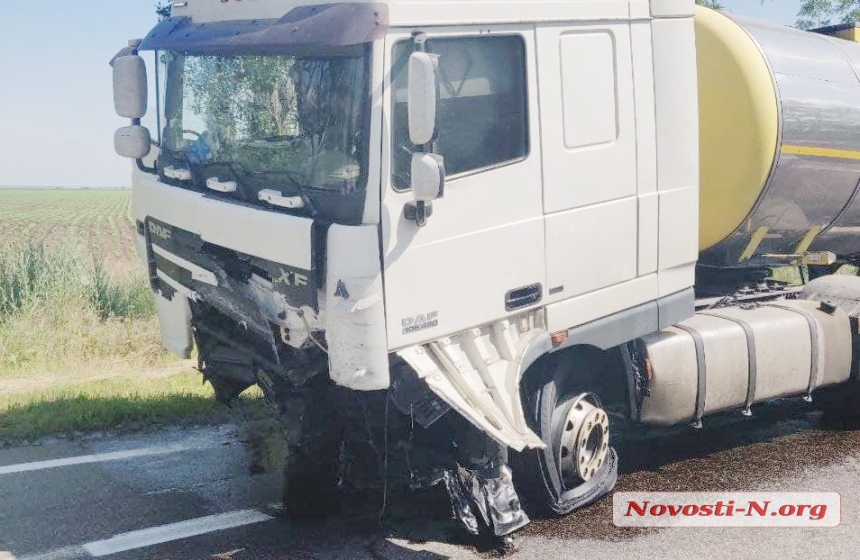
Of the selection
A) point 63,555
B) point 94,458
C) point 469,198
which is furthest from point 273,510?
point 469,198

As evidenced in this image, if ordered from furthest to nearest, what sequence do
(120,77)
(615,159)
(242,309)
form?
(120,77) < (615,159) < (242,309)

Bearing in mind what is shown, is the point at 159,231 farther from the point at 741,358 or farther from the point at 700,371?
the point at 741,358

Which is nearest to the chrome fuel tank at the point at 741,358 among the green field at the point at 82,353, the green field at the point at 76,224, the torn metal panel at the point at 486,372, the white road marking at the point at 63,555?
the torn metal panel at the point at 486,372

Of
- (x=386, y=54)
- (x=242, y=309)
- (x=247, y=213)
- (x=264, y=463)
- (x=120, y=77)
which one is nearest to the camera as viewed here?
(x=386, y=54)

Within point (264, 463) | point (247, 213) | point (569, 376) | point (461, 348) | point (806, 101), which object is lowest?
point (264, 463)

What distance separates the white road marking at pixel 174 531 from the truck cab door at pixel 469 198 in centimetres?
165

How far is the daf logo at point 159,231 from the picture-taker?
5.34 m

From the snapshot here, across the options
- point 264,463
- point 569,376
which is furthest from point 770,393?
point 264,463

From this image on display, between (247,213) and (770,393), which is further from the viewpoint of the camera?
(770,393)

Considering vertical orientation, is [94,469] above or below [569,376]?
below

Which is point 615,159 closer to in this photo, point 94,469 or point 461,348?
point 461,348

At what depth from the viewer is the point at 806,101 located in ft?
20.8

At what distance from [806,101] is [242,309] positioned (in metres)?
4.13

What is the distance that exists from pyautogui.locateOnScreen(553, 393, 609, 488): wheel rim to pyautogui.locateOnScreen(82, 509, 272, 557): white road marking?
171 centimetres
